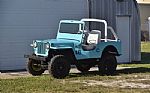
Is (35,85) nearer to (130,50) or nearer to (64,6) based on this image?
(64,6)

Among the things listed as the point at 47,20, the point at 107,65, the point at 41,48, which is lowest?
the point at 107,65

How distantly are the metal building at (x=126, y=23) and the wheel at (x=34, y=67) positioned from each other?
5.88 meters

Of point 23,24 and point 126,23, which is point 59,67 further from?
point 126,23

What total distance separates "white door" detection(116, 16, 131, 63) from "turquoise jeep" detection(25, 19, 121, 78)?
4.94 m

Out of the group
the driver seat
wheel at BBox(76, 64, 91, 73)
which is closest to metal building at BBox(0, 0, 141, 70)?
wheel at BBox(76, 64, 91, 73)

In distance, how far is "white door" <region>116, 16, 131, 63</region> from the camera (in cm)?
2331

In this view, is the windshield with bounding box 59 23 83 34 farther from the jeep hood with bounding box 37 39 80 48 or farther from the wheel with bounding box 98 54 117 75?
the wheel with bounding box 98 54 117 75

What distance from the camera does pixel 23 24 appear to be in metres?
19.8

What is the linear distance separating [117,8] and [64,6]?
311 cm

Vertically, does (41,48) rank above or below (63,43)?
below

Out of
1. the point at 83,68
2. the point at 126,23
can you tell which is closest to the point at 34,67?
the point at 83,68

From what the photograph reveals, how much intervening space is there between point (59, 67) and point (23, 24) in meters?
4.07

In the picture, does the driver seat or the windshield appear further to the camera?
the windshield

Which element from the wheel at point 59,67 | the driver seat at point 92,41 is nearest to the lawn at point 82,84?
the wheel at point 59,67
